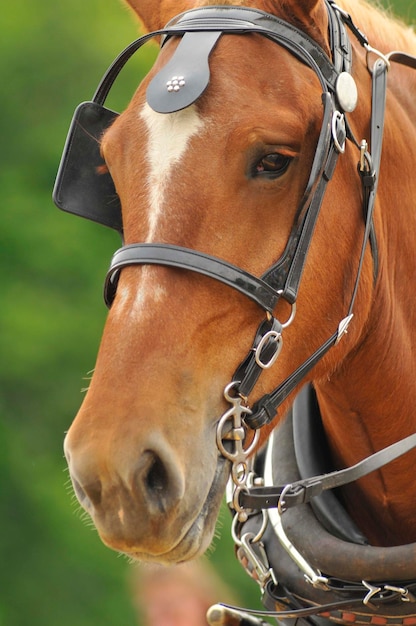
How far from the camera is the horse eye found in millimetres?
2816

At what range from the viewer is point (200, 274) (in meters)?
2.73

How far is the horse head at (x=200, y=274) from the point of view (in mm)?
2545

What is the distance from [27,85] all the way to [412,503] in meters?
9.78

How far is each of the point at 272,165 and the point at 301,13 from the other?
57 centimetres

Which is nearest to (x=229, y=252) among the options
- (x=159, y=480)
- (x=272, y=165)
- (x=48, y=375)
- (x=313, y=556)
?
(x=272, y=165)

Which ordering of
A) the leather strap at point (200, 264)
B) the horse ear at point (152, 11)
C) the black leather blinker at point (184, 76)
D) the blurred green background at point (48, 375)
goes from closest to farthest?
the leather strap at point (200, 264)
the black leather blinker at point (184, 76)
the horse ear at point (152, 11)
the blurred green background at point (48, 375)

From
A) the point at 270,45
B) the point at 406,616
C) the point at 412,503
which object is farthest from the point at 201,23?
the point at 406,616

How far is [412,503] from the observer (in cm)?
348

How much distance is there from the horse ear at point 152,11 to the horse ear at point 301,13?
48 centimetres

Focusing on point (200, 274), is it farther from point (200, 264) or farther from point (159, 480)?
point (159, 480)

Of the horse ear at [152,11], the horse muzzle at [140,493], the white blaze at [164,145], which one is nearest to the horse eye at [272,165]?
the white blaze at [164,145]

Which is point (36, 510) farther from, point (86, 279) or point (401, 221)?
point (401, 221)

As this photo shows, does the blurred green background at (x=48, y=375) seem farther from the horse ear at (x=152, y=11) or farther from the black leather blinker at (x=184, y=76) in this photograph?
the black leather blinker at (x=184, y=76)

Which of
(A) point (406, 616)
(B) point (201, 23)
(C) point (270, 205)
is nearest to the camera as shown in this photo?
(C) point (270, 205)
